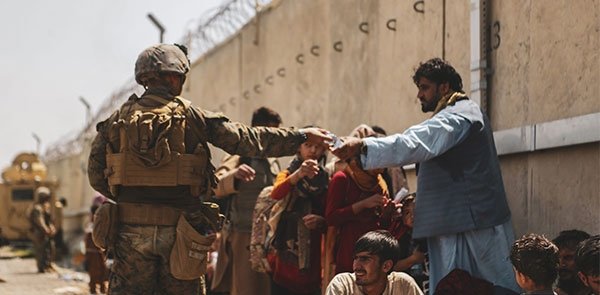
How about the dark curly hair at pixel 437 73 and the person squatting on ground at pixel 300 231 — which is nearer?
the dark curly hair at pixel 437 73

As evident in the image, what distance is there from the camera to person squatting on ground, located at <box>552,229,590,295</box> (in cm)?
567

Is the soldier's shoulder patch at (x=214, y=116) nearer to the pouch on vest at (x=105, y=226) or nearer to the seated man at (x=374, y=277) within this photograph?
the pouch on vest at (x=105, y=226)

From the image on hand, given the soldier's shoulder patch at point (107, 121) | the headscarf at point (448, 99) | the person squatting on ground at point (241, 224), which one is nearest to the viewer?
the headscarf at point (448, 99)

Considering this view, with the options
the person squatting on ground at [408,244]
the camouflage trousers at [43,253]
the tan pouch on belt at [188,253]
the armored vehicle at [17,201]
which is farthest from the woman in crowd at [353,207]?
the armored vehicle at [17,201]

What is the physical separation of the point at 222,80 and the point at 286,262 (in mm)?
10262

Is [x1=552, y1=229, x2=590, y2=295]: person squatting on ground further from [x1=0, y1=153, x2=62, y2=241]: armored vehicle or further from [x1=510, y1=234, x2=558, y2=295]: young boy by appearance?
[x1=0, y1=153, x2=62, y2=241]: armored vehicle

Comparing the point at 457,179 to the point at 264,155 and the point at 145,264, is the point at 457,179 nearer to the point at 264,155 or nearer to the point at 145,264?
the point at 264,155

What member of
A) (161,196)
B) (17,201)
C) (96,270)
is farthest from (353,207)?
(17,201)

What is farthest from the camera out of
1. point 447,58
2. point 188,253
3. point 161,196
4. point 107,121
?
point 447,58

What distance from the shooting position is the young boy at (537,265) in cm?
502

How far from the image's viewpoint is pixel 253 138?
19.9 feet

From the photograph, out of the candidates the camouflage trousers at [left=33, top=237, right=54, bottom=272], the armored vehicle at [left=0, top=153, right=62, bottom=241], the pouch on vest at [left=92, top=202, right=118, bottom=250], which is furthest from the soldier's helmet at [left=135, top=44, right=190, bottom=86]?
the armored vehicle at [left=0, top=153, right=62, bottom=241]

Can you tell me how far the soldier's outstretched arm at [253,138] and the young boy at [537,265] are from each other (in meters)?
1.40

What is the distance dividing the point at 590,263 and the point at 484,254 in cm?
93
